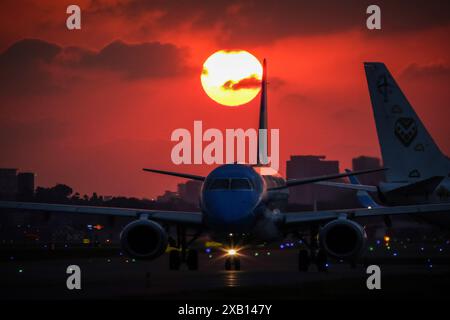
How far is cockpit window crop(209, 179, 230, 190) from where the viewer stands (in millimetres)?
38287

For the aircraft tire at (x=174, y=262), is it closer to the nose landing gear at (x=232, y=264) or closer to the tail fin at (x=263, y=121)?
the nose landing gear at (x=232, y=264)

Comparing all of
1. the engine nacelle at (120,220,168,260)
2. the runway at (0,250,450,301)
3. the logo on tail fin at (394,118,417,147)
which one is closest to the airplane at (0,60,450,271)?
the engine nacelle at (120,220,168,260)

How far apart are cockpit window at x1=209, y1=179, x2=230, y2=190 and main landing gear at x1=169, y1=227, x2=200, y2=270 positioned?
3.73 metres

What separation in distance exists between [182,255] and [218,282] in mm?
9179

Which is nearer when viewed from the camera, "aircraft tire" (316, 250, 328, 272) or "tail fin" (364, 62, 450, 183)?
"aircraft tire" (316, 250, 328, 272)

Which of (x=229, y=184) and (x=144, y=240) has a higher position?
(x=229, y=184)

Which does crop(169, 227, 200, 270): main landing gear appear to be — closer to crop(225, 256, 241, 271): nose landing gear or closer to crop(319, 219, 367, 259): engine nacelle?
crop(225, 256, 241, 271): nose landing gear

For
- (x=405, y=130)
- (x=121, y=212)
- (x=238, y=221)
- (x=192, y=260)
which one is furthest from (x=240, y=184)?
(x=405, y=130)

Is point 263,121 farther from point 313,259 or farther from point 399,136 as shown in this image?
point 313,259

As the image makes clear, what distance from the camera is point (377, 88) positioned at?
46344mm

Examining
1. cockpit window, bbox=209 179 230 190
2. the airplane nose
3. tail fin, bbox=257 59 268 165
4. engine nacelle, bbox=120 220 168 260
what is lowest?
engine nacelle, bbox=120 220 168 260

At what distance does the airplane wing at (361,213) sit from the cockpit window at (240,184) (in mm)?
3659

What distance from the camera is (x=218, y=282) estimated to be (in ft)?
109
